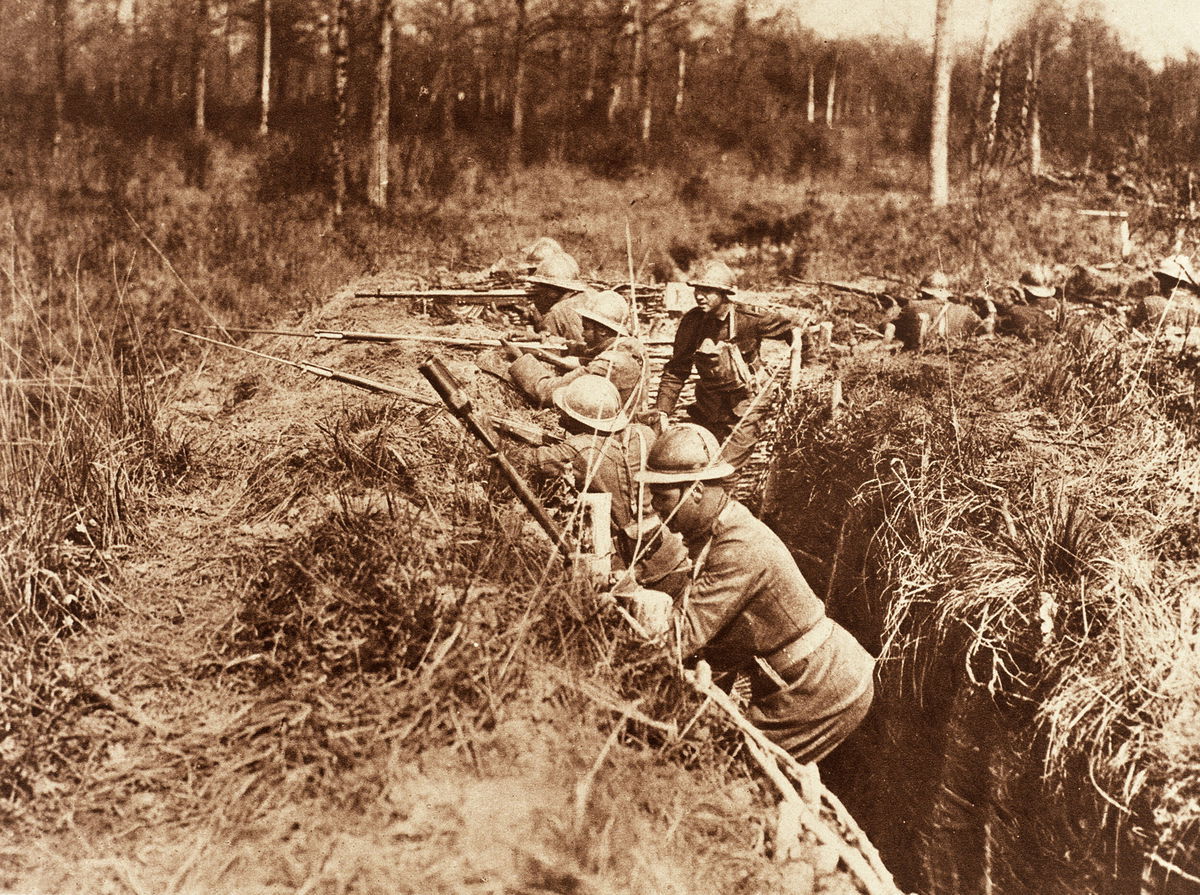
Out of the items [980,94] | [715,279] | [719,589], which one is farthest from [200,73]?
[980,94]

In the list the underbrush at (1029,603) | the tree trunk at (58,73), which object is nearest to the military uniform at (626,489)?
the underbrush at (1029,603)

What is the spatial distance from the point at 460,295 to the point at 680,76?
2651 millimetres

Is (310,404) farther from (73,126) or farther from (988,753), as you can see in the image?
(988,753)

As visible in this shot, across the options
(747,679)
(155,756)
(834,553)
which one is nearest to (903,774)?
(747,679)

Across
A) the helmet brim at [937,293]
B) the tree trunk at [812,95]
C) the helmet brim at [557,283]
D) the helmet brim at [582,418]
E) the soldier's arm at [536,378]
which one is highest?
the tree trunk at [812,95]

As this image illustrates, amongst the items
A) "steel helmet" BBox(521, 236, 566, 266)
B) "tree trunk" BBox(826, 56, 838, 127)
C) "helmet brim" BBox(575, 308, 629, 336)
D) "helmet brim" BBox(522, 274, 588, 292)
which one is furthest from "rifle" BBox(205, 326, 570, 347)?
"tree trunk" BBox(826, 56, 838, 127)

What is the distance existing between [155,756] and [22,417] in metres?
2.35

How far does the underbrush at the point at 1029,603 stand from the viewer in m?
3.70

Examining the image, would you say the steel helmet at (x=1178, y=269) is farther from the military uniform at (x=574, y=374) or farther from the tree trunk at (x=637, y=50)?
the tree trunk at (x=637, y=50)

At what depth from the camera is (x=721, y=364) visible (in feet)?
22.7

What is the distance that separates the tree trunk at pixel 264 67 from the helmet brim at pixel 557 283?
2569 millimetres

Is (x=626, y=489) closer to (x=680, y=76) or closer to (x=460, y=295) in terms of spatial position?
(x=460, y=295)

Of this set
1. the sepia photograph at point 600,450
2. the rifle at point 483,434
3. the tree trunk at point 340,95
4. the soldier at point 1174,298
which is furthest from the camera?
the tree trunk at point 340,95

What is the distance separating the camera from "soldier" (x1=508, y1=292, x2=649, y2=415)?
615cm
